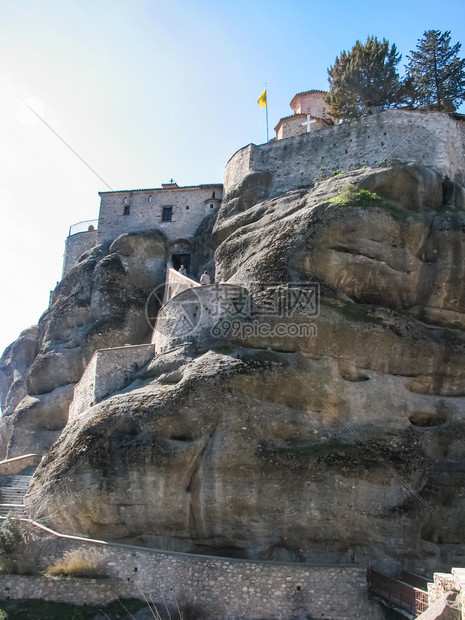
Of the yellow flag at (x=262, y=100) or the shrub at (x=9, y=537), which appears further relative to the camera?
the yellow flag at (x=262, y=100)

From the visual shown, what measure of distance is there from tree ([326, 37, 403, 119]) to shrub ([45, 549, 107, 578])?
999 inches

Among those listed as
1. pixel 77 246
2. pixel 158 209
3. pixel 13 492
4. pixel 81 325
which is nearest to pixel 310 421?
pixel 13 492

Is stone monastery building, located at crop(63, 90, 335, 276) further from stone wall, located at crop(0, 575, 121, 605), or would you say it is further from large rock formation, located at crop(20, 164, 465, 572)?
stone wall, located at crop(0, 575, 121, 605)

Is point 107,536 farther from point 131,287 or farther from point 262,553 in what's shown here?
point 131,287

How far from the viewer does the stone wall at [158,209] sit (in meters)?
32.2

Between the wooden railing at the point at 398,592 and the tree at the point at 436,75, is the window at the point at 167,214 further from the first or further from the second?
the wooden railing at the point at 398,592

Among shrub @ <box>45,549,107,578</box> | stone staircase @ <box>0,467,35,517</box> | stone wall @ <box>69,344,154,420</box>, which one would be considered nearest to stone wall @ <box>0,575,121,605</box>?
shrub @ <box>45,549,107,578</box>

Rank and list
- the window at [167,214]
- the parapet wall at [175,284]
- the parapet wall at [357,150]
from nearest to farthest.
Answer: the parapet wall at [175,284], the parapet wall at [357,150], the window at [167,214]

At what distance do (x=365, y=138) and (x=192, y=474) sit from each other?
55.8 ft

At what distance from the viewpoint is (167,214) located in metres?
32.9

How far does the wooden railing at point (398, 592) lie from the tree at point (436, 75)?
77.4ft

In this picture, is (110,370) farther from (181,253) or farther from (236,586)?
(181,253)

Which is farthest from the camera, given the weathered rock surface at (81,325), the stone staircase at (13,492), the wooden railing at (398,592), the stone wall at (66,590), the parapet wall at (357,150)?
the weathered rock surface at (81,325)

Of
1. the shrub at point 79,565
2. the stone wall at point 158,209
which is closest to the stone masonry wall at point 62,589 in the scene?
the shrub at point 79,565
